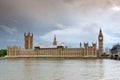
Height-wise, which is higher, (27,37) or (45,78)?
(27,37)

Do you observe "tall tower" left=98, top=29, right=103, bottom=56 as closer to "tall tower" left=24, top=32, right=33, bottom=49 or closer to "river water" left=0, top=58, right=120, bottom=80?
"tall tower" left=24, top=32, right=33, bottom=49

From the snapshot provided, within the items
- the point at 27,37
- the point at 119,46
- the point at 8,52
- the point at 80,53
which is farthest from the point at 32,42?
the point at 119,46

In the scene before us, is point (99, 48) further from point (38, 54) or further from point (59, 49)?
point (38, 54)

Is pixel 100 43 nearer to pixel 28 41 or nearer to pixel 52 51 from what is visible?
pixel 52 51

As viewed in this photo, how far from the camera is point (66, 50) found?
14625cm

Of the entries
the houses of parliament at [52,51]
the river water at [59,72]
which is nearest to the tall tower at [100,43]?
the houses of parliament at [52,51]

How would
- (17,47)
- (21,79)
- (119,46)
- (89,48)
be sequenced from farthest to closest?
(17,47)
(89,48)
(119,46)
(21,79)

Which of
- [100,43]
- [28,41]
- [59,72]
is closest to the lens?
[59,72]

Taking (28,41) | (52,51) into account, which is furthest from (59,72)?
(28,41)

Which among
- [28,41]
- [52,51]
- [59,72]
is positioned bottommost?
[59,72]

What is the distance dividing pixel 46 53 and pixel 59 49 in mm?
7513

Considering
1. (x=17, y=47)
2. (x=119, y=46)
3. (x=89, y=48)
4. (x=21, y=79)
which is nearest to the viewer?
(x=21, y=79)

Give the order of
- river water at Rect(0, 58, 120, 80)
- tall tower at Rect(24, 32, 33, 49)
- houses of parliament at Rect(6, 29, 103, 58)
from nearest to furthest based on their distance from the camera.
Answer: river water at Rect(0, 58, 120, 80) < houses of parliament at Rect(6, 29, 103, 58) < tall tower at Rect(24, 32, 33, 49)

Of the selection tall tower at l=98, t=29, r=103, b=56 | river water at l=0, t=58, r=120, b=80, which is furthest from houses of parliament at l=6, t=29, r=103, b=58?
river water at l=0, t=58, r=120, b=80
